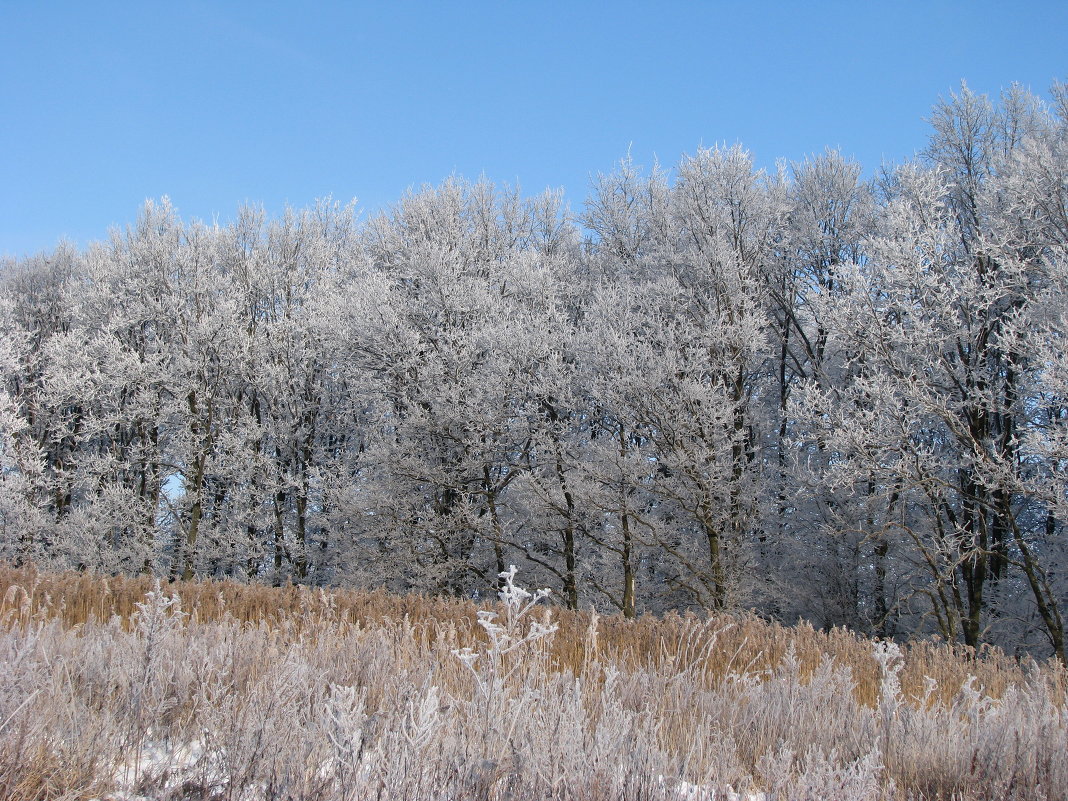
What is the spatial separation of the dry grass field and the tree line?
29.3 feet

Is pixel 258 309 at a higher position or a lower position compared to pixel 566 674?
higher

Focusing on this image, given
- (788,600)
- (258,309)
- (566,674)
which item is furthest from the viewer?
(258,309)

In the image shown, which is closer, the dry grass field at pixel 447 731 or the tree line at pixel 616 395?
the dry grass field at pixel 447 731

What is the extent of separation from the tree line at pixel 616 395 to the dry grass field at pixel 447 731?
892 centimetres

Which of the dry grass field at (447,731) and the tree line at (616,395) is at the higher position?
the tree line at (616,395)

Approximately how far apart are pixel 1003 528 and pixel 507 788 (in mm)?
16258

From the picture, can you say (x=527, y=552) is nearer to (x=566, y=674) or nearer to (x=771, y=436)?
(x=771, y=436)

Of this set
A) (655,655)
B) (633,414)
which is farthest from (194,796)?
(633,414)

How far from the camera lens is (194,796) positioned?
8.54 feet

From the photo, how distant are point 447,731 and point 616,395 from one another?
40.6ft

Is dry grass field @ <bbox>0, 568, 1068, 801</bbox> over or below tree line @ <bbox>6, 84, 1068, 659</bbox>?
below

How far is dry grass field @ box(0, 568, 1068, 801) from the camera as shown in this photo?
245 cm

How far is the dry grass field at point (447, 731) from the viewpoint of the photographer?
2.45 metres

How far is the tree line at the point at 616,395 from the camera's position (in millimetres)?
13219
